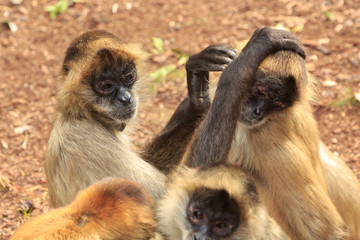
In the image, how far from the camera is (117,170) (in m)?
6.54

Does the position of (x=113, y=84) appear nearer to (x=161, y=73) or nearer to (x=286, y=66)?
(x=286, y=66)

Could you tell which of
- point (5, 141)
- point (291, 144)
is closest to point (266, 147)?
point (291, 144)

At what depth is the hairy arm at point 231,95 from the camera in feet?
19.3

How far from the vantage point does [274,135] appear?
6.36 meters

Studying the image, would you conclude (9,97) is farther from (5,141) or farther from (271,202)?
(271,202)

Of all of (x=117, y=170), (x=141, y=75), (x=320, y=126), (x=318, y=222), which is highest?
(x=141, y=75)

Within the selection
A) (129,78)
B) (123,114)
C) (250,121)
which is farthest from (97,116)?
(250,121)

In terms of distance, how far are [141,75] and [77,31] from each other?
460 centimetres

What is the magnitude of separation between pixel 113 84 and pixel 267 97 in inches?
66.0

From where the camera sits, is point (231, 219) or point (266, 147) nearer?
point (231, 219)

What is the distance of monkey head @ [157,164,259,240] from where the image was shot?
5426mm

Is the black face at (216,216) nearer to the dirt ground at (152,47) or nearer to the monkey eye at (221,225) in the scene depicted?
the monkey eye at (221,225)

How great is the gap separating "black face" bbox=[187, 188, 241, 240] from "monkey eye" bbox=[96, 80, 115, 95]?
71.2 inches

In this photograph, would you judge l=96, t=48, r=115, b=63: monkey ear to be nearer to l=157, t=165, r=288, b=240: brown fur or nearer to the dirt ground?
l=157, t=165, r=288, b=240: brown fur
